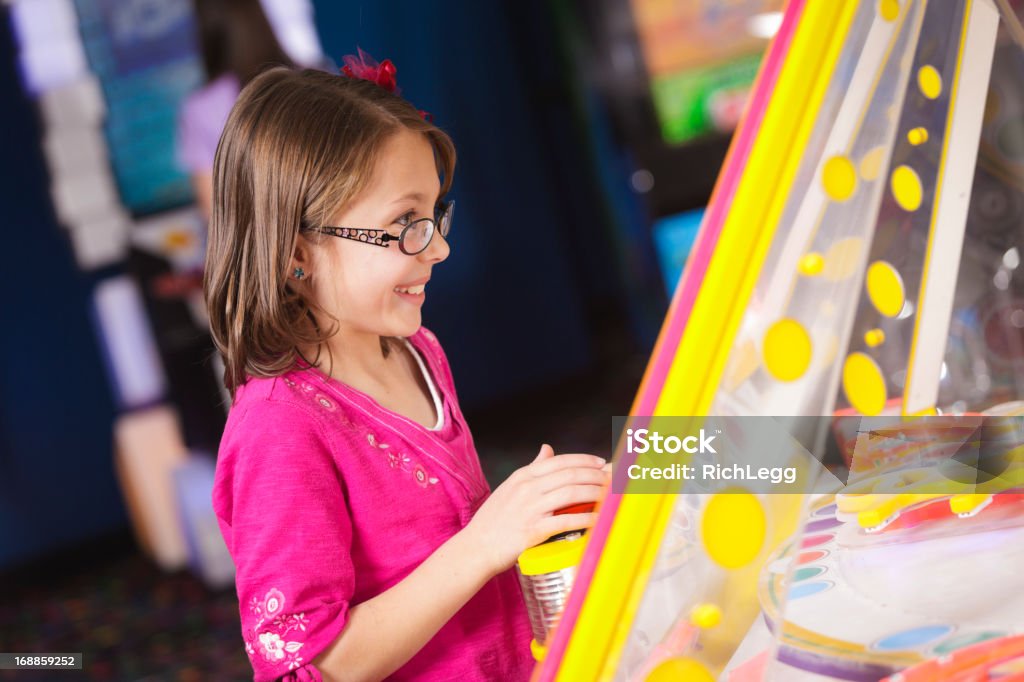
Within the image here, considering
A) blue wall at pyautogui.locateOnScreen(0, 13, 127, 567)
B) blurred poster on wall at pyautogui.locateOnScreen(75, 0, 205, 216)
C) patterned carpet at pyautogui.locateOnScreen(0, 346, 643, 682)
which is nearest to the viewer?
patterned carpet at pyautogui.locateOnScreen(0, 346, 643, 682)

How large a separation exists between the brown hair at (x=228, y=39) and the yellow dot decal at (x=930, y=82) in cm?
336

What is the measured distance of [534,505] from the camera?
75cm

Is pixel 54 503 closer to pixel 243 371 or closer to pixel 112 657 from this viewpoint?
pixel 112 657

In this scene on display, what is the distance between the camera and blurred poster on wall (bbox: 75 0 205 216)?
3.84 metres

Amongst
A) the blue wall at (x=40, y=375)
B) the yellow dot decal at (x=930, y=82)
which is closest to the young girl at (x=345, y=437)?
the yellow dot decal at (x=930, y=82)

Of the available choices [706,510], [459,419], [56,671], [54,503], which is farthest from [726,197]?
[54,503]

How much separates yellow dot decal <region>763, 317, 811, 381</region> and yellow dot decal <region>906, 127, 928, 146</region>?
0.80ft

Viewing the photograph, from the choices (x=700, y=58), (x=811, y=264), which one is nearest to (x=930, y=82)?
(x=811, y=264)

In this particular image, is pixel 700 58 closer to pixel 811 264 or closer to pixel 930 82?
pixel 930 82

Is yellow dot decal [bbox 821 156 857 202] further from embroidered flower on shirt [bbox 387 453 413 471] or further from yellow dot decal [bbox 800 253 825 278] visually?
embroidered flower on shirt [bbox 387 453 413 471]

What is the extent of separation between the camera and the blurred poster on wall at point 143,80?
3840mm

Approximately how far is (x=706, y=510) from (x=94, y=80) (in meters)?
3.97

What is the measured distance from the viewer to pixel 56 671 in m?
3.33

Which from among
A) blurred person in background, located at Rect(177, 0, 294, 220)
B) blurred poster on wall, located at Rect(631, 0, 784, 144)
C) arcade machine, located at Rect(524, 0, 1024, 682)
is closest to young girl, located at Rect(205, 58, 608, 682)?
arcade machine, located at Rect(524, 0, 1024, 682)
